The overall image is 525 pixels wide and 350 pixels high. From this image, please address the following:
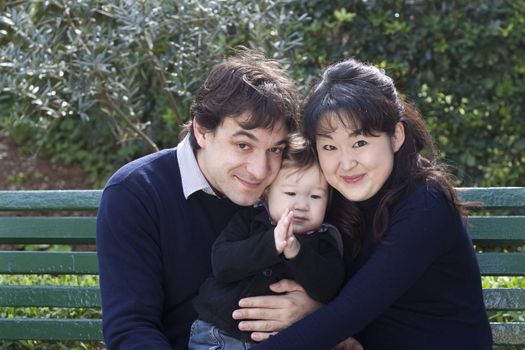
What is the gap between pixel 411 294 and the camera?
3445mm

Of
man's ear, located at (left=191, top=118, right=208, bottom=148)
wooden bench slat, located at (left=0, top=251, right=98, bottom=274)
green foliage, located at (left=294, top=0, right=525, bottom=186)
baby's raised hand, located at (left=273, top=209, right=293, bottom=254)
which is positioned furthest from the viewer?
green foliage, located at (left=294, top=0, right=525, bottom=186)

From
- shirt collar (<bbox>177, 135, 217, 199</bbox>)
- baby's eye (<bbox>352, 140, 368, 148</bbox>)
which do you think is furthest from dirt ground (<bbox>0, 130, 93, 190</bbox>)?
baby's eye (<bbox>352, 140, 368, 148</bbox>)

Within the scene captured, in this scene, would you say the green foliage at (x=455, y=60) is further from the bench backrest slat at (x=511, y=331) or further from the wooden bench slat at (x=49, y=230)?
the wooden bench slat at (x=49, y=230)

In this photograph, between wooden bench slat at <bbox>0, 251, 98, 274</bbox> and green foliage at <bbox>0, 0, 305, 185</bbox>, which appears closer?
wooden bench slat at <bbox>0, 251, 98, 274</bbox>

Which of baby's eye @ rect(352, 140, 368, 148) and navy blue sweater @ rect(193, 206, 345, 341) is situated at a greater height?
baby's eye @ rect(352, 140, 368, 148)

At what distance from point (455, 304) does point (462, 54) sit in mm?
3104

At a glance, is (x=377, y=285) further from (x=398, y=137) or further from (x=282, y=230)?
(x=398, y=137)

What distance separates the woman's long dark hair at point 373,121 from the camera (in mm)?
3322

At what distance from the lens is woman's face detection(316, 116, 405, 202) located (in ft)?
10.9

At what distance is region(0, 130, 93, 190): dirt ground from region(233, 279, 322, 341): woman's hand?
410cm

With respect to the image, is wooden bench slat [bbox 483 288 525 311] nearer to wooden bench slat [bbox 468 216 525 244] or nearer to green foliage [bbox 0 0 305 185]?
wooden bench slat [bbox 468 216 525 244]

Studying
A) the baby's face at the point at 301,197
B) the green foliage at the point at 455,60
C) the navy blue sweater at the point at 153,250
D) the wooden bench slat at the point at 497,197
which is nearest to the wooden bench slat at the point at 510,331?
the wooden bench slat at the point at 497,197

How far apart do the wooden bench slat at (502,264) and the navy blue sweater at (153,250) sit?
1.02 m

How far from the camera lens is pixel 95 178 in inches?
287
